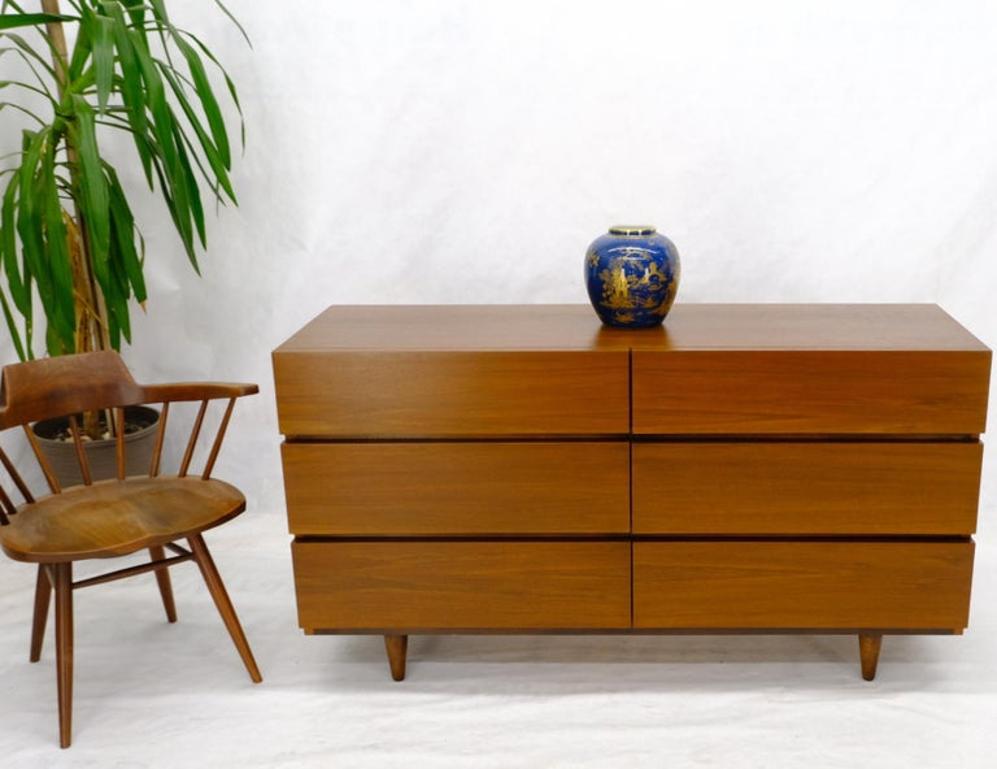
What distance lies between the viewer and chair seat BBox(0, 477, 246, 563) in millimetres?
2115

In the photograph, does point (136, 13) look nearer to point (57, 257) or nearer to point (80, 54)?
point (80, 54)

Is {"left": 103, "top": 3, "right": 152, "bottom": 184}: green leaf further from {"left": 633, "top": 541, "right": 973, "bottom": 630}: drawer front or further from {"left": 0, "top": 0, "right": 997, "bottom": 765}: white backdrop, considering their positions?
{"left": 633, "top": 541, "right": 973, "bottom": 630}: drawer front

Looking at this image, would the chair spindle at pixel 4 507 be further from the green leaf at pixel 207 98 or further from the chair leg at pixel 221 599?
the green leaf at pixel 207 98

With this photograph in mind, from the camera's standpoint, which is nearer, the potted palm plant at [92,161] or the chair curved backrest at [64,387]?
the chair curved backrest at [64,387]

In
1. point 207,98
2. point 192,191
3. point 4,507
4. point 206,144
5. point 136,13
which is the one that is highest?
point 136,13

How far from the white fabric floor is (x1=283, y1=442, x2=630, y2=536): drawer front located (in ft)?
1.22

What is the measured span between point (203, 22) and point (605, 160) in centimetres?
115

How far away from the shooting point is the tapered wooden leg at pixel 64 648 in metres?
2.15

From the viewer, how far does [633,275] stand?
226 centimetres

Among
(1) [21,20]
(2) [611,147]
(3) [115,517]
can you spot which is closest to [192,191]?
(1) [21,20]

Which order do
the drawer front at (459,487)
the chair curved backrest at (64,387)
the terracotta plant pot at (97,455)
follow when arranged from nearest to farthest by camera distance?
the drawer front at (459,487) → the chair curved backrest at (64,387) → the terracotta plant pot at (97,455)

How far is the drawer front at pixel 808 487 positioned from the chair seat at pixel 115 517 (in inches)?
36.0

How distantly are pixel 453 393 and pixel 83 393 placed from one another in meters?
0.88

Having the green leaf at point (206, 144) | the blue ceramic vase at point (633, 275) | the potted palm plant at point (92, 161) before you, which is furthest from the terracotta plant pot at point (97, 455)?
the blue ceramic vase at point (633, 275)
